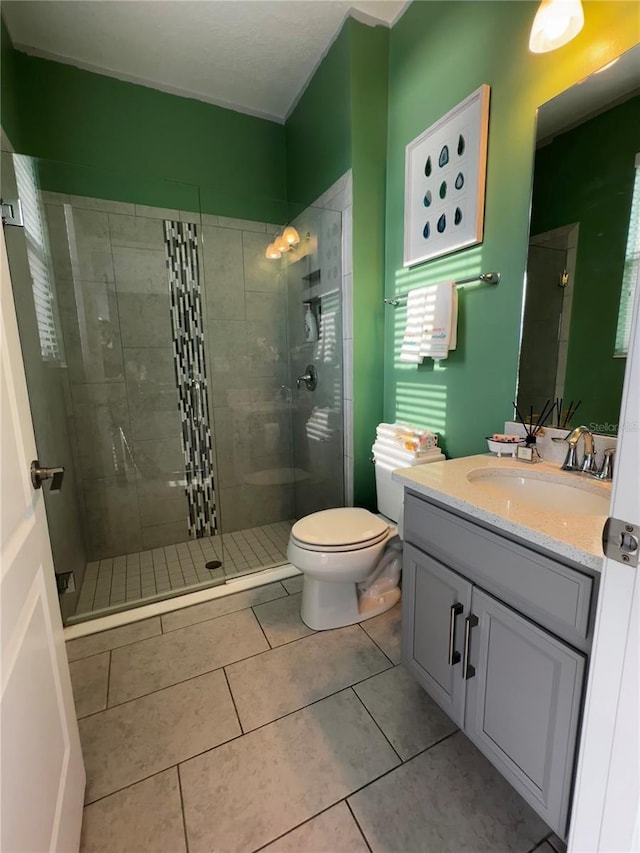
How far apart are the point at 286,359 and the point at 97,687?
6.83ft

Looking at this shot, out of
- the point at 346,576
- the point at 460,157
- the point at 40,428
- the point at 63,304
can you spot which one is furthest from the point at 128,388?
the point at 460,157

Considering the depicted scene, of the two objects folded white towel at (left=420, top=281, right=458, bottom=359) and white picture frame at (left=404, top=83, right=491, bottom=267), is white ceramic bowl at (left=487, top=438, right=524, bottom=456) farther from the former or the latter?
white picture frame at (left=404, top=83, right=491, bottom=267)

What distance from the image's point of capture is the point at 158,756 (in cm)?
121

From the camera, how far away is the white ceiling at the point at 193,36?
1.78 meters

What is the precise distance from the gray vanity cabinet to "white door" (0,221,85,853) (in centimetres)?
101

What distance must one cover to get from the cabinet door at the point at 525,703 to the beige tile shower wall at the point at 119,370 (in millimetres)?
2127

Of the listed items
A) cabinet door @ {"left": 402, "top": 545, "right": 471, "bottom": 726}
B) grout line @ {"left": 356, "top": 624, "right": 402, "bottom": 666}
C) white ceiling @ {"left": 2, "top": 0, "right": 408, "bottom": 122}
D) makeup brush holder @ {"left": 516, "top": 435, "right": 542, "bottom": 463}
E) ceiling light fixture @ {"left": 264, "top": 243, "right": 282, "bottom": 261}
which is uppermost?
white ceiling @ {"left": 2, "top": 0, "right": 408, "bottom": 122}

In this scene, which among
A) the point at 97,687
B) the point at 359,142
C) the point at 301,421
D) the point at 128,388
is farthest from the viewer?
the point at 301,421

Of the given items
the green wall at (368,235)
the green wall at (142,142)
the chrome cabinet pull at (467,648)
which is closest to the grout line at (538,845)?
the chrome cabinet pull at (467,648)

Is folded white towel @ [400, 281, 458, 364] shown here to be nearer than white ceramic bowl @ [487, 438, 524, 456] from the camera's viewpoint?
No

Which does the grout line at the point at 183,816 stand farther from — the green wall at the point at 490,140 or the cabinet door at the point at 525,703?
the green wall at the point at 490,140

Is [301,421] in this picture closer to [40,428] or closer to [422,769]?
[40,428]

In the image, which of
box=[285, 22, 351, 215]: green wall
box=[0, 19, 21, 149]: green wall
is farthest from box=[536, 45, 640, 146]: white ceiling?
box=[0, 19, 21, 149]: green wall

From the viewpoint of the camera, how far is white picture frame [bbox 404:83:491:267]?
5.07 feet
